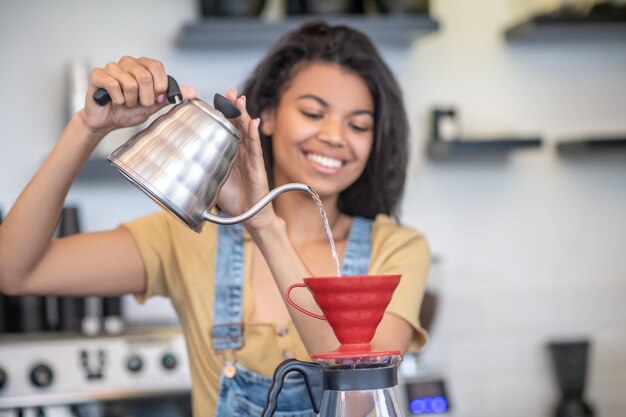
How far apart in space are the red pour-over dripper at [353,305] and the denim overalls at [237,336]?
0.46 metres

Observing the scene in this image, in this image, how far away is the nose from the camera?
1914 mm

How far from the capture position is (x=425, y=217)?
379 centimetres

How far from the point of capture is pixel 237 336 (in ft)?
6.01

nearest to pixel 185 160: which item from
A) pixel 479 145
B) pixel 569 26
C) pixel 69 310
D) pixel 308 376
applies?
pixel 308 376

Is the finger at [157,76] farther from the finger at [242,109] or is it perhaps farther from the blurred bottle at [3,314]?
the blurred bottle at [3,314]

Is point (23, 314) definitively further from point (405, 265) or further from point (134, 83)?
point (134, 83)

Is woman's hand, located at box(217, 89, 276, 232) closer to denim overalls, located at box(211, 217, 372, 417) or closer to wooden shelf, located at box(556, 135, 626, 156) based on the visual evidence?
denim overalls, located at box(211, 217, 372, 417)

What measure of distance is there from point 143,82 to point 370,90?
696mm

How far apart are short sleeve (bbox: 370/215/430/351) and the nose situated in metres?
0.21

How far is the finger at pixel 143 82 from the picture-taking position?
146 cm

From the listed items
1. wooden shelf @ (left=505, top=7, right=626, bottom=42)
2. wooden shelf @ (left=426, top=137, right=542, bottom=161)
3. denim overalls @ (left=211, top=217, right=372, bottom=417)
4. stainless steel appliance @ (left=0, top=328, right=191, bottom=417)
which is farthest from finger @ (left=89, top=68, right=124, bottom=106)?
wooden shelf @ (left=505, top=7, right=626, bottom=42)

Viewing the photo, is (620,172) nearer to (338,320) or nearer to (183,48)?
(183,48)

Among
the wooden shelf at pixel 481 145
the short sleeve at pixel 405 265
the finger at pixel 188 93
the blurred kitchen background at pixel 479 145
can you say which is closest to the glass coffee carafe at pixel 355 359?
the finger at pixel 188 93

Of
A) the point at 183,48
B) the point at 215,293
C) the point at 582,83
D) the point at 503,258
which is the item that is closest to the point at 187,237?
the point at 215,293
